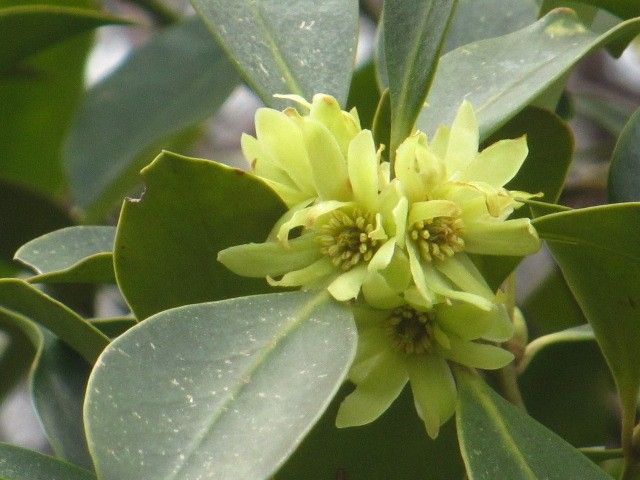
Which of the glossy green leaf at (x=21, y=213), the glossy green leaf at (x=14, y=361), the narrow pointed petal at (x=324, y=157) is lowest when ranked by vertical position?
the glossy green leaf at (x=14, y=361)

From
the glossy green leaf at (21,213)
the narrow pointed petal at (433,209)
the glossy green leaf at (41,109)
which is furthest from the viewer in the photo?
the glossy green leaf at (41,109)

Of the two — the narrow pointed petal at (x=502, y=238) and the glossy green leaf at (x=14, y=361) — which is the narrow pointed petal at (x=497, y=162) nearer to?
the narrow pointed petal at (x=502, y=238)

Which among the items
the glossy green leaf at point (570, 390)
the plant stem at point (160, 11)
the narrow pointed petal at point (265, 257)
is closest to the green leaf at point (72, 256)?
the narrow pointed petal at point (265, 257)

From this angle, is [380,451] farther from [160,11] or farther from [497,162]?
[160,11]

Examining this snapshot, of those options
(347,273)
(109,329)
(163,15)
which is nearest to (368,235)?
(347,273)

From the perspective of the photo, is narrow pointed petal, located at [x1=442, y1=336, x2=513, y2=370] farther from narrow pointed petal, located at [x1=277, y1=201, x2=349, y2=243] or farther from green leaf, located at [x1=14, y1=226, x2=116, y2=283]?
green leaf, located at [x1=14, y1=226, x2=116, y2=283]

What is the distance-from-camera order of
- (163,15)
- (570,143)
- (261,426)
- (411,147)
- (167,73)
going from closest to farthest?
(261,426)
(411,147)
(570,143)
(167,73)
(163,15)

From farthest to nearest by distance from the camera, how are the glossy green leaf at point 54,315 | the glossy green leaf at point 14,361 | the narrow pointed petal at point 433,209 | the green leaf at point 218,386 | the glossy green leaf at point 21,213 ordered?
the glossy green leaf at point 14,361
the glossy green leaf at point 21,213
the glossy green leaf at point 54,315
the narrow pointed petal at point 433,209
the green leaf at point 218,386

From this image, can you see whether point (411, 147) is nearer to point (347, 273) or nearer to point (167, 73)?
point (347, 273)
